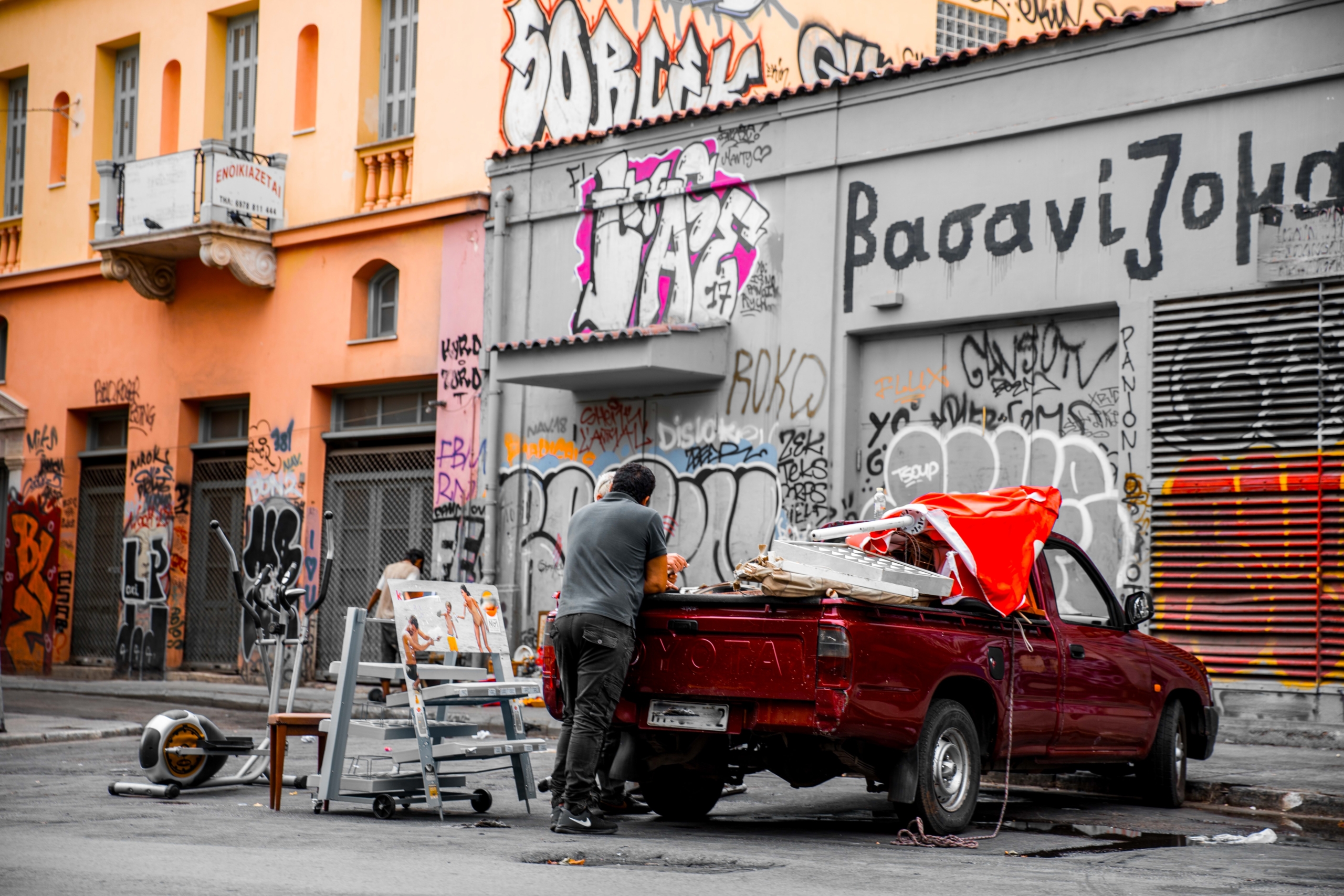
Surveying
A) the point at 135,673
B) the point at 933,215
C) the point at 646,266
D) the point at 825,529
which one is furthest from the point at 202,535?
the point at 825,529

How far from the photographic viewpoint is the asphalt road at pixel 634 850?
6625 millimetres

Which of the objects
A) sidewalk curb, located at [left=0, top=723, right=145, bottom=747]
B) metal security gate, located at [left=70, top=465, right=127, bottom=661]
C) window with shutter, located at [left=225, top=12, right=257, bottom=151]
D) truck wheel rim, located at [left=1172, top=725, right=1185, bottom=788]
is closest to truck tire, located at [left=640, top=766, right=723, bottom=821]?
truck wheel rim, located at [left=1172, top=725, right=1185, bottom=788]

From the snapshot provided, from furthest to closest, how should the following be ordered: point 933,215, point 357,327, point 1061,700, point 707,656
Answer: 1. point 357,327
2. point 933,215
3. point 1061,700
4. point 707,656

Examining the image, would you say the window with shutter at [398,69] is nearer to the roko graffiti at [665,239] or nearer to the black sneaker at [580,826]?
the roko graffiti at [665,239]

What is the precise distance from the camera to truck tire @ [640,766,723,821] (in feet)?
30.4

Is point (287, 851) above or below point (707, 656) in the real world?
below

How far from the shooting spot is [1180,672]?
10.5 m

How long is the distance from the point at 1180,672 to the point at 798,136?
8.32 meters

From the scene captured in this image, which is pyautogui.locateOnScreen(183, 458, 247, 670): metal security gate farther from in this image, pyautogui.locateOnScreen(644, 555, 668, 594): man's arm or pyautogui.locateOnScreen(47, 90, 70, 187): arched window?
pyautogui.locateOnScreen(644, 555, 668, 594): man's arm

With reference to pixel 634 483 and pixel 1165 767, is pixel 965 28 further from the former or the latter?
pixel 634 483

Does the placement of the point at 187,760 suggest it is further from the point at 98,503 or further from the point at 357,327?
the point at 98,503

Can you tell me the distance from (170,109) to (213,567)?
22.6 ft

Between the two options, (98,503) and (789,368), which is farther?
(98,503)

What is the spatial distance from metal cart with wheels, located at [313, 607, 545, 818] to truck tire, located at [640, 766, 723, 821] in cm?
78
